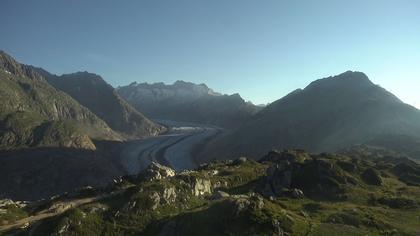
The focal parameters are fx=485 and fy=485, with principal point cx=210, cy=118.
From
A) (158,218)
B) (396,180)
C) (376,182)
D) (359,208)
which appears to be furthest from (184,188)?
(396,180)


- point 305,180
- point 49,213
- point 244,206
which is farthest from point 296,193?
point 49,213

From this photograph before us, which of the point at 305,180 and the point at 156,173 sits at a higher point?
the point at 156,173

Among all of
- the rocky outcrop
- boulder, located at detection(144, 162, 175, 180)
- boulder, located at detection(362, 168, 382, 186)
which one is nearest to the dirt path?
boulder, located at detection(144, 162, 175, 180)

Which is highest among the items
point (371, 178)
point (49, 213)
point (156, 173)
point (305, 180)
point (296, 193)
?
point (156, 173)

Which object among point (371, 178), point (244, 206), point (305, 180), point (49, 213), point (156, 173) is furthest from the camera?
point (156, 173)

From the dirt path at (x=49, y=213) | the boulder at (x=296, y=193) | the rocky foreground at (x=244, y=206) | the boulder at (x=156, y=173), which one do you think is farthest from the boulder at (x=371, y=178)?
the dirt path at (x=49, y=213)

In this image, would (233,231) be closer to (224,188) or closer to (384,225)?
(384,225)

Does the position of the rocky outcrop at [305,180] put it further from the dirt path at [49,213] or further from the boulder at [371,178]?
the dirt path at [49,213]

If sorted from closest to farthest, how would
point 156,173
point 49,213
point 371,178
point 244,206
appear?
point 244,206 < point 49,213 < point 371,178 < point 156,173

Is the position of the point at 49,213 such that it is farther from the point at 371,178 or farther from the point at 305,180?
the point at 371,178
